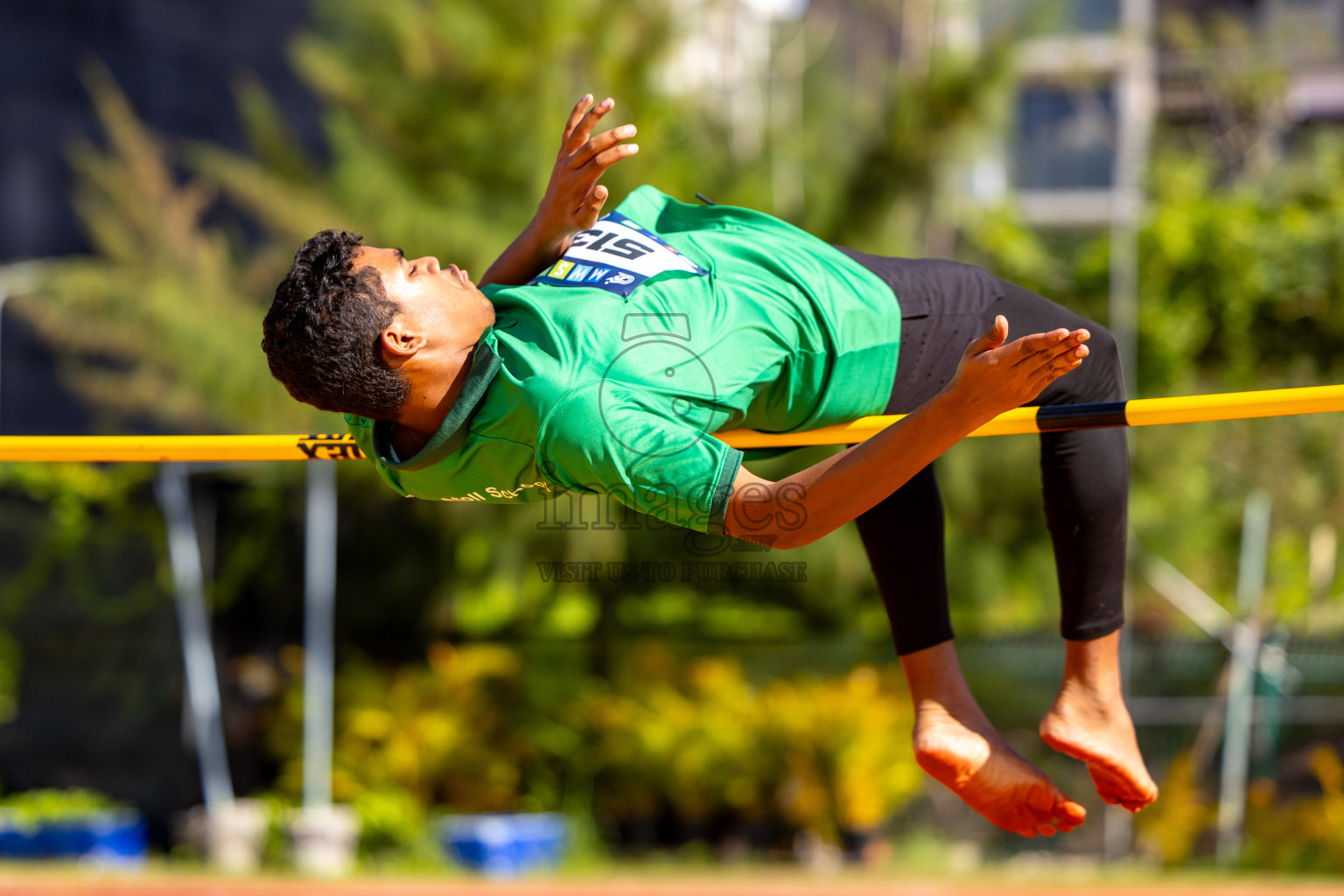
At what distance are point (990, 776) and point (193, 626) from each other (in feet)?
24.4

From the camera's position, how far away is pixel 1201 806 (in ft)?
29.0

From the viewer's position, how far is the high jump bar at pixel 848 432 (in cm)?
266

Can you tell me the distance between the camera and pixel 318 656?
8.93m

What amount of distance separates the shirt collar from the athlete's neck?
0.02 meters

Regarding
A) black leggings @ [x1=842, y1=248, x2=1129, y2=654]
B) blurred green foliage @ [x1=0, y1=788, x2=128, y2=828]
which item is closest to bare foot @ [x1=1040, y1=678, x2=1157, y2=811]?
black leggings @ [x1=842, y1=248, x2=1129, y2=654]

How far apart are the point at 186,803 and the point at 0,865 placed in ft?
4.23

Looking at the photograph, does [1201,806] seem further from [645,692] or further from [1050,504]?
[1050,504]

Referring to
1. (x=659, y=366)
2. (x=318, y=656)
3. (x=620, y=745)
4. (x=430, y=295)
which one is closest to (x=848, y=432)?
(x=659, y=366)

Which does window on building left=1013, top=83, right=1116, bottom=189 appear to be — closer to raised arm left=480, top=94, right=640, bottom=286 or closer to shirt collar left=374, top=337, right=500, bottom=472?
raised arm left=480, top=94, right=640, bottom=286

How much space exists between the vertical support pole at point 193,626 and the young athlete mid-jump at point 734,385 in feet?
22.9

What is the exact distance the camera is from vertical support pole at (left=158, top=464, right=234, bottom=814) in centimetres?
920

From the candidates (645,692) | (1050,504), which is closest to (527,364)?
(1050,504)

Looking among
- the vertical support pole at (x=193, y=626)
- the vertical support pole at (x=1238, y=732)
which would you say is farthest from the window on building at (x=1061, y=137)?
the vertical support pole at (x=193, y=626)

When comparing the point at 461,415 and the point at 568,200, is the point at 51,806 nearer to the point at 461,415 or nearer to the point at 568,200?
the point at 568,200
